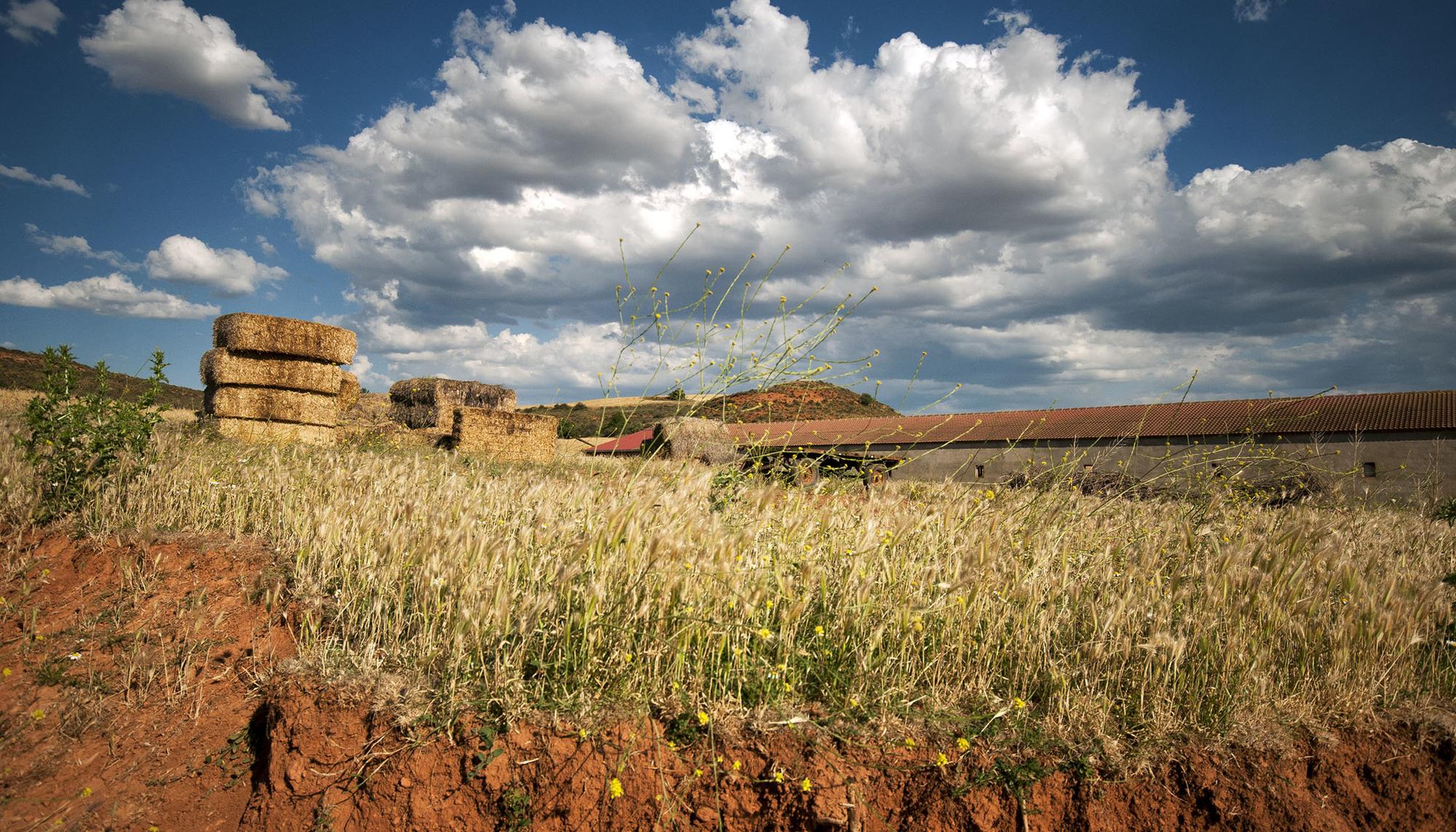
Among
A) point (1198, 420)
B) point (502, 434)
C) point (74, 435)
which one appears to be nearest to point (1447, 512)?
point (74, 435)

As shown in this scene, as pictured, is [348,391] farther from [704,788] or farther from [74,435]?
[704,788]

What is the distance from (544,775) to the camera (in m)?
2.68

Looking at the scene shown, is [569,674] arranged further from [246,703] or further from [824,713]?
[246,703]

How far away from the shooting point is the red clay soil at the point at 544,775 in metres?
2.66

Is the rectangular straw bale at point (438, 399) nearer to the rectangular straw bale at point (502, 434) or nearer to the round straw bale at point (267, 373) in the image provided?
Answer: the rectangular straw bale at point (502, 434)

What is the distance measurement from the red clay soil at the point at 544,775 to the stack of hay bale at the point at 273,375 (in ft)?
31.4

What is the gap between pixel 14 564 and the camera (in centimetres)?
432

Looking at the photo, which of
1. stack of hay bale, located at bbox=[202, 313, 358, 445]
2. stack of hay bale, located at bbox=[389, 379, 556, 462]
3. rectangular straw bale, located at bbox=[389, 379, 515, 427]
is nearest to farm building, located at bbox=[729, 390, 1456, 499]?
stack of hay bale, located at bbox=[389, 379, 556, 462]

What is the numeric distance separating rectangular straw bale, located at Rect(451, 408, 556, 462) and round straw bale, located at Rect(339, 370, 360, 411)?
258 cm

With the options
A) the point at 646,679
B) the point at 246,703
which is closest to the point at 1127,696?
→ the point at 646,679

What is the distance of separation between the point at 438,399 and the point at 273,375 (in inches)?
138

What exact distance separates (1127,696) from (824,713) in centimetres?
136

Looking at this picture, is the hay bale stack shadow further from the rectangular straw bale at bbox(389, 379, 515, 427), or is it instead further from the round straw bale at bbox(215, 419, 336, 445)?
the round straw bale at bbox(215, 419, 336, 445)

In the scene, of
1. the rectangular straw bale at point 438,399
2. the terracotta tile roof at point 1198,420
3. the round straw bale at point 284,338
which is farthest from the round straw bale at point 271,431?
the terracotta tile roof at point 1198,420
